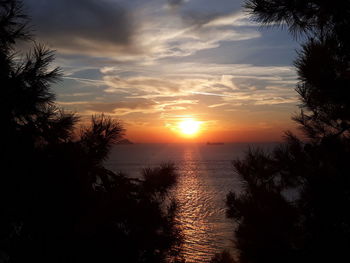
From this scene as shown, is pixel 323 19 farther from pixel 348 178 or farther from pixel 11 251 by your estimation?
pixel 11 251

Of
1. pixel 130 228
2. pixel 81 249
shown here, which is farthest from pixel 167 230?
pixel 81 249

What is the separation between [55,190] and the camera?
83.5 inches

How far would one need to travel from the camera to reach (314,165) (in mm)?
2760

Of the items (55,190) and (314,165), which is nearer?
(55,190)

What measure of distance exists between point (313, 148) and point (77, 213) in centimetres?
259

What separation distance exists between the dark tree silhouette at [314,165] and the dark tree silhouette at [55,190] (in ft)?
3.52

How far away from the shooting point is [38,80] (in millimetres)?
2551

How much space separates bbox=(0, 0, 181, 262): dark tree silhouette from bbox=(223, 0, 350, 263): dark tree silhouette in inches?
42.2

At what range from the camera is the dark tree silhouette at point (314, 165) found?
2039 millimetres

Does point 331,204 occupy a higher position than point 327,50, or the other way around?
point 327,50

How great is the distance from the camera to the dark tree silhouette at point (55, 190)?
6.82 feet

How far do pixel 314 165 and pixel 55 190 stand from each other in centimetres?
233

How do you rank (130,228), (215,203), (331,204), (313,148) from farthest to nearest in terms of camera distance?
(215,203), (313,148), (130,228), (331,204)

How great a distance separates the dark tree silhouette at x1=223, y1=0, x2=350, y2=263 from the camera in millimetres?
2039
